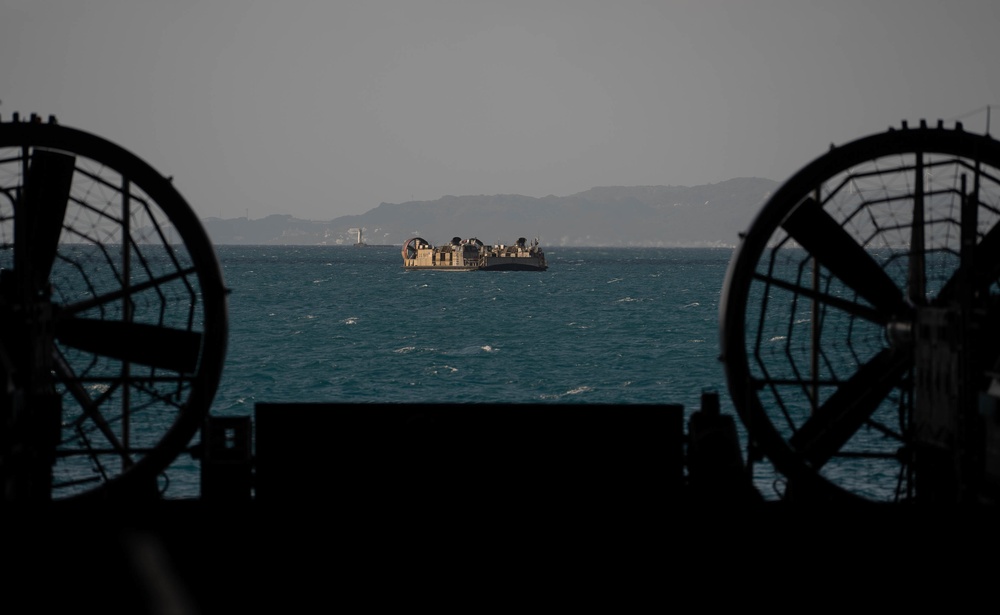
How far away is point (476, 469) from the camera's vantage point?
400 inches

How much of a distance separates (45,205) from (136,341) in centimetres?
197

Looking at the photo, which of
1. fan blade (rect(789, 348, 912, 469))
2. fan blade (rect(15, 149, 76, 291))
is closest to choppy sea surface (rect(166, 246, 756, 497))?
fan blade (rect(789, 348, 912, 469))

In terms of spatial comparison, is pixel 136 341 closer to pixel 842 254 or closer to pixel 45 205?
pixel 45 205

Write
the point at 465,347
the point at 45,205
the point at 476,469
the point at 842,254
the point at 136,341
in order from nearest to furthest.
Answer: the point at 476,469 < the point at 136,341 < the point at 842,254 < the point at 45,205 < the point at 465,347

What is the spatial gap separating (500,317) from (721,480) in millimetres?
80432

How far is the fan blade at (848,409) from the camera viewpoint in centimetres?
1172

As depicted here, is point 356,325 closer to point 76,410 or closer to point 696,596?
point 76,410

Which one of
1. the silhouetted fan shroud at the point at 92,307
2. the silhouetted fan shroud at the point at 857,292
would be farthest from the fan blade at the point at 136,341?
the silhouetted fan shroud at the point at 857,292

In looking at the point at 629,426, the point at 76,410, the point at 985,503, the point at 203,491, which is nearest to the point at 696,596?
the point at 629,426

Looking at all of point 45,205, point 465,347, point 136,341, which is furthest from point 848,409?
point 465,347

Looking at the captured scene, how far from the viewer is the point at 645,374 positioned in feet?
188

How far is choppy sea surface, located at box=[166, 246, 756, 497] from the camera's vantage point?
167ft

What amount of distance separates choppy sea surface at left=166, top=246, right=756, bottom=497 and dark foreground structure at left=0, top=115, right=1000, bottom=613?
47.0 feet

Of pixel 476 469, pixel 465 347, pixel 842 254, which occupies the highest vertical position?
pixel 842 254
